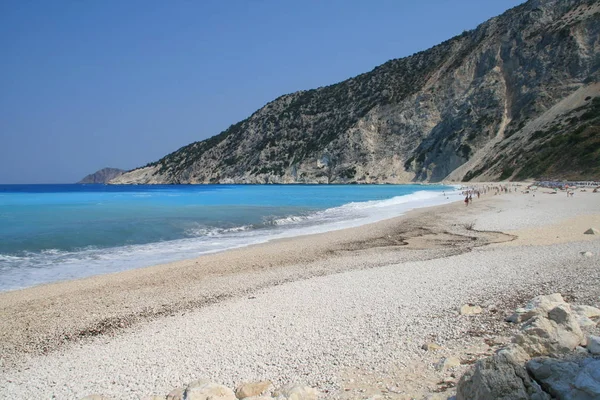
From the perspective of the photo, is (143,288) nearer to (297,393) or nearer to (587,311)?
(297,393)

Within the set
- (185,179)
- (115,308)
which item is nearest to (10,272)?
(115,308)

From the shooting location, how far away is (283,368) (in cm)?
497

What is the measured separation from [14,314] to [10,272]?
214 inches

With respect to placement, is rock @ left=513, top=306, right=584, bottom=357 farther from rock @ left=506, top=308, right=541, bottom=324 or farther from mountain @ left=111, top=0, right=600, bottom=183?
mountain @ left=111, top=0, right=600, bottom=183

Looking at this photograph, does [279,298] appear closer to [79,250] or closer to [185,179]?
[79,250]

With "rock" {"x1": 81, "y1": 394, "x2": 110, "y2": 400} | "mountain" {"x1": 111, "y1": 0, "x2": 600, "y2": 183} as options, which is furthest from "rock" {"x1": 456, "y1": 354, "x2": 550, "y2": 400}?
"mountain" {"x1": 111, "y1": 0, "x2": 600, "y2": 183}

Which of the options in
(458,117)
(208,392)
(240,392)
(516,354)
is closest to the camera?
(516,354)

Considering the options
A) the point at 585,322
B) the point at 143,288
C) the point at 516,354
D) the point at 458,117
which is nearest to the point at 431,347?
the point at 516,354

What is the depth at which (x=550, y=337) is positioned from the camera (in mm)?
4164

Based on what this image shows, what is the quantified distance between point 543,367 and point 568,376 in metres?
0.19

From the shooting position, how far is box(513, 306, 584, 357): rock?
4.09m

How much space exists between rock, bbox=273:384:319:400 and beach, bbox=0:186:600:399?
0.17 m

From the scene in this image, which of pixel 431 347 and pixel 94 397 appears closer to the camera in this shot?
pixel 94 397

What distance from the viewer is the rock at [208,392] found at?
13.8 feet
